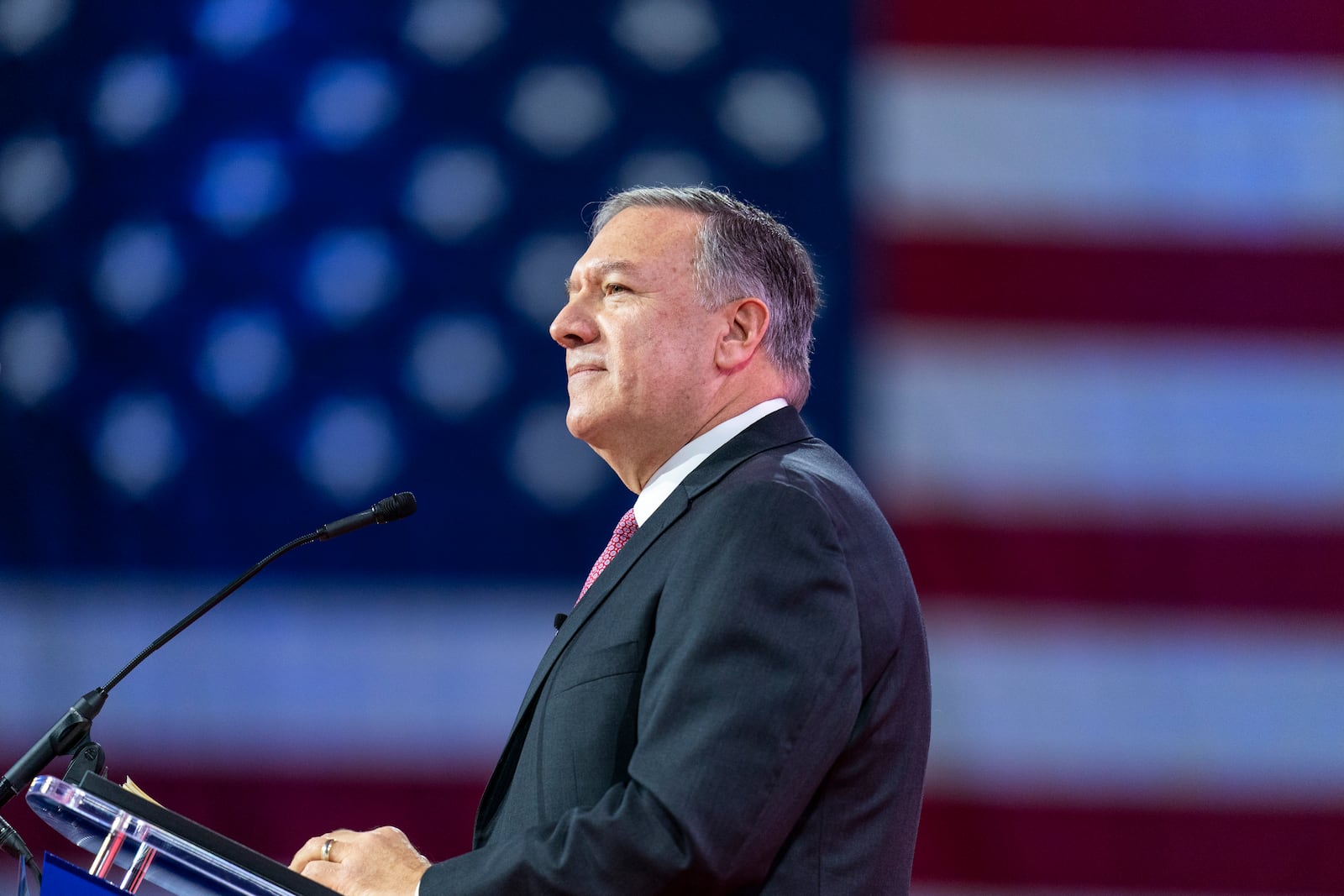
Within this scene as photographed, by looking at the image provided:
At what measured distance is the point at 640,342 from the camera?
1.52 meters

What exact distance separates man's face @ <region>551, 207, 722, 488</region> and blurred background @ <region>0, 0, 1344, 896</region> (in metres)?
1.21

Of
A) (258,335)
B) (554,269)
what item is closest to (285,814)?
(258,335)

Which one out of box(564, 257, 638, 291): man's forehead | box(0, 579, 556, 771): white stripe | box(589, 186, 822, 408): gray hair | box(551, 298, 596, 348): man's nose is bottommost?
box(0, 579, 556, 771): white stripe

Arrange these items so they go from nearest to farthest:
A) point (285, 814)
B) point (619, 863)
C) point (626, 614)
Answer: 1. point (619, 863)
2. point (626, 614)
3. point (285, 814)

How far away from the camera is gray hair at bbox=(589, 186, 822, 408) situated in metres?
1.56

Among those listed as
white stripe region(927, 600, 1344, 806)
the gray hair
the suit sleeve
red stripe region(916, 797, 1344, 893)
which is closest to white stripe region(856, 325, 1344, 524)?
white stripe region(927, 600, 1344, 806)

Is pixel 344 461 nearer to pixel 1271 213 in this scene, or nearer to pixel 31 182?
pixel 31 182

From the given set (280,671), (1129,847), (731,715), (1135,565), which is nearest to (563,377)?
(280,671)

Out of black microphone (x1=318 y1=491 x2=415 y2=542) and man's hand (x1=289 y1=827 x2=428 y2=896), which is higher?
black microphone (x1=318 y1=491 x2=415 y2=542)

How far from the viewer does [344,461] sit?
276 centimetres

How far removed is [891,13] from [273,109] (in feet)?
4.28

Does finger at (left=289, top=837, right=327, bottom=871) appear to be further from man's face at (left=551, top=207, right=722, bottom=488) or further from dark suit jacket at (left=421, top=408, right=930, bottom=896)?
man's face at (left=551, top=207, right=722, bottom=488)

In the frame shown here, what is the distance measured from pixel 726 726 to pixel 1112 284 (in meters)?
1.97

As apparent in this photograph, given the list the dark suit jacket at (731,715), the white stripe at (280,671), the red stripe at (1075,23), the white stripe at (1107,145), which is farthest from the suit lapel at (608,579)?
the red stripe at (1075,23)
